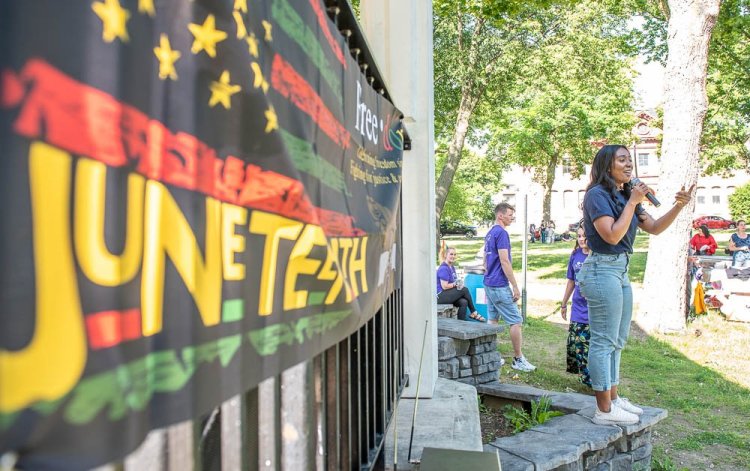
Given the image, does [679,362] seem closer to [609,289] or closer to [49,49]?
[609,289]

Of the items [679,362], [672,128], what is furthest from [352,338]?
[672,128]

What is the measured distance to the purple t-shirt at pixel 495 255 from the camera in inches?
284

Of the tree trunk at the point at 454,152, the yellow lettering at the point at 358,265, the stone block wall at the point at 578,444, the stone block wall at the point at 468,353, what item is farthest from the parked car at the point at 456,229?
the yellow lettering at the point at 358,265

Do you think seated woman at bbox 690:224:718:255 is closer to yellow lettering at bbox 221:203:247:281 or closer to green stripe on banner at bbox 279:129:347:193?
green stripe on banner at bbox 279:129:347:193

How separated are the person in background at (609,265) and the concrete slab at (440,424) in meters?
0.91

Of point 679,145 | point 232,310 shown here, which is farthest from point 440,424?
point 679,145

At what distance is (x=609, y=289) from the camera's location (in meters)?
3.82

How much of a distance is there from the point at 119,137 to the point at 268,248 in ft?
1.53

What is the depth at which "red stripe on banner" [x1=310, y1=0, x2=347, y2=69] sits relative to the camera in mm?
1655

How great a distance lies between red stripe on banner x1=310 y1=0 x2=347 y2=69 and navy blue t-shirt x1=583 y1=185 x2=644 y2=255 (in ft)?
8.01

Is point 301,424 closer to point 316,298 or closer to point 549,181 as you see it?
point 316,298

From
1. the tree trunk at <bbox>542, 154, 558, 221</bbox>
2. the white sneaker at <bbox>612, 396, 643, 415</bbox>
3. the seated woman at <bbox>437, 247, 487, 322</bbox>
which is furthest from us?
the tree trunk at <bbox>542, 154, 558, 221</bbox>

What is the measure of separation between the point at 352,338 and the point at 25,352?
1.86 meters

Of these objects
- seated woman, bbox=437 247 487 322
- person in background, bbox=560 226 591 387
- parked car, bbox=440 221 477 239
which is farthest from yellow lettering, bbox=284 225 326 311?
parked car, bbox=440 221 477 239
